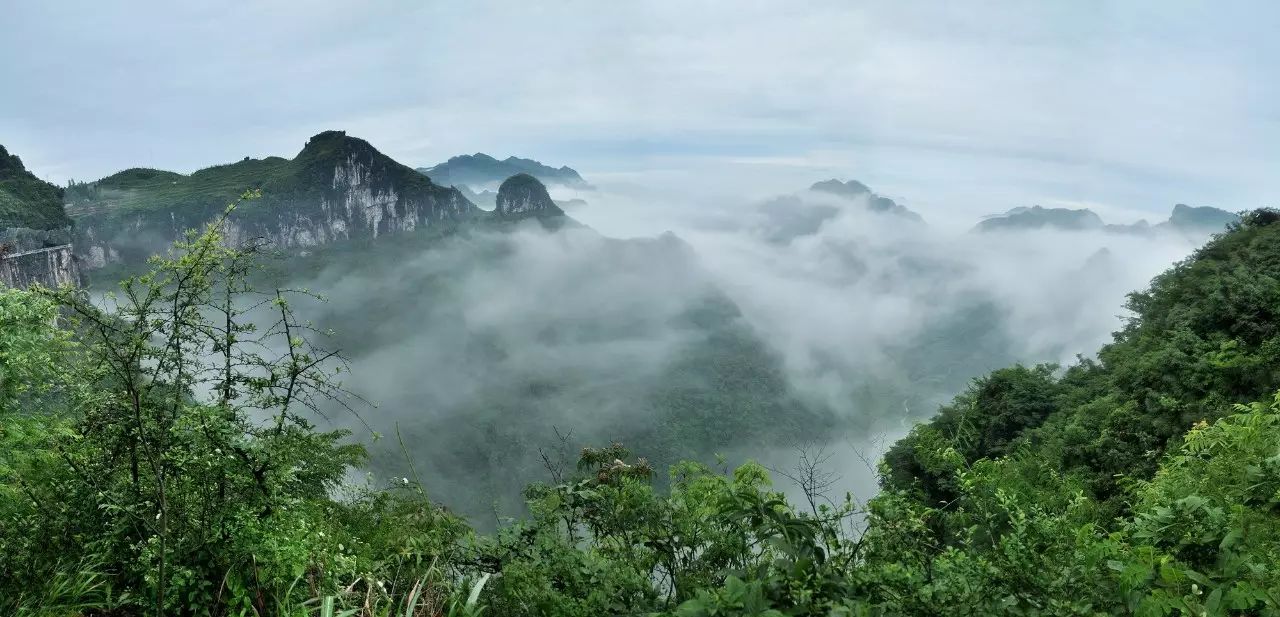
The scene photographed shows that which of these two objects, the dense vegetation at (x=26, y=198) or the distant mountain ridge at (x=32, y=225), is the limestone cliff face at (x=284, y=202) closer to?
the dense vegetation at (x=26, y=198)

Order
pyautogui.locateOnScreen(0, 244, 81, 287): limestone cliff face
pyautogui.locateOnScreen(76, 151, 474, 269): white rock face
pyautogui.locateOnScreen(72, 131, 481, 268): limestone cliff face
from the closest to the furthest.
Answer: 1. pyautogui.locateOnScreen(0, 244, 81, 287): limestone cliff face
2. pyautogui.locateOnScreen(72, 131, 481, 268): limestone cliff face
3. pyautogui.locateOnScreen(76, 151, 474, 269): white rock face

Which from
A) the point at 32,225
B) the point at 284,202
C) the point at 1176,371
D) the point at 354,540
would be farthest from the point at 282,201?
the point at 354,540

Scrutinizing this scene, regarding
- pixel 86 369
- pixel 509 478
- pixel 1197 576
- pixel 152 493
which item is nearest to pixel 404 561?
pixel 152 493

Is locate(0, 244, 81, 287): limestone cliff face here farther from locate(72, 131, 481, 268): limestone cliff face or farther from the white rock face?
the white rock face

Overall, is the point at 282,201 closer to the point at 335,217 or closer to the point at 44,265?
the point at 335,217

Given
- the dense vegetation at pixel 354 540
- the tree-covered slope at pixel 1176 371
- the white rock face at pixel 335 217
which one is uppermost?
the white rock face at pixel 335 217

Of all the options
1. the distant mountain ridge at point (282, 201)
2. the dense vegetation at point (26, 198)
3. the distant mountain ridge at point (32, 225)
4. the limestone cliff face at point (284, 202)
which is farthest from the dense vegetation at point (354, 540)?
the limestone cliff face at point (284, 202)

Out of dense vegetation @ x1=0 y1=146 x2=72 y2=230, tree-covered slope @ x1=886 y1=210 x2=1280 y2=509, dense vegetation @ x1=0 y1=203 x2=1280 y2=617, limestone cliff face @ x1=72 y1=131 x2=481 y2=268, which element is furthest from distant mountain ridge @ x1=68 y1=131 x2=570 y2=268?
dense vegetation @ x1=0 y1=203 x2=1280 y2=617
